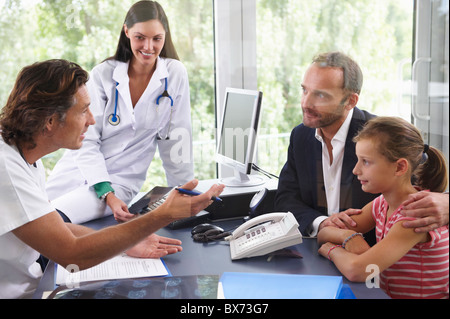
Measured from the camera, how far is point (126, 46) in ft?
4.61

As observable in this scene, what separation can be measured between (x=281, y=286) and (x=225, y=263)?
0.24 meters

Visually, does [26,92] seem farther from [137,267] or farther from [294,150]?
[294,150]

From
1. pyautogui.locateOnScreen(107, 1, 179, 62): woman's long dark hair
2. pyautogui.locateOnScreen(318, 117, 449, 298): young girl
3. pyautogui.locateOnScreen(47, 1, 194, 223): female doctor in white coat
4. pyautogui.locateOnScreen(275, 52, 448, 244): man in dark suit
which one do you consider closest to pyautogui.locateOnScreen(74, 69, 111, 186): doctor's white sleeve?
pyautogui.locateOnScreen(47, 1, 194, 223): female doctor in white coat

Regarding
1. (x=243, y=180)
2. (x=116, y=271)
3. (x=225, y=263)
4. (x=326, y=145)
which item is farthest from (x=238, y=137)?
(x=116, y=271)

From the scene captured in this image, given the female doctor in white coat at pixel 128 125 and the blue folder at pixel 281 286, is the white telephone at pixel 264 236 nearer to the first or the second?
the blue folder at pixel 281 286

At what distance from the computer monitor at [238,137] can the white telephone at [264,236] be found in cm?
34

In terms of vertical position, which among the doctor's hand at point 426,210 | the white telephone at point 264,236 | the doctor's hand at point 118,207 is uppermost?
the doctor's hand at point 426,210

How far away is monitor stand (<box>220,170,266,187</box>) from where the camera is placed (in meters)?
1.75

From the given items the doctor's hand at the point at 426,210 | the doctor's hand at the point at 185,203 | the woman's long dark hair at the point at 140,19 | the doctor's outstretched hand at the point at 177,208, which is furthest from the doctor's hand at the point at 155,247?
the doctor's hand at the point at 426,210

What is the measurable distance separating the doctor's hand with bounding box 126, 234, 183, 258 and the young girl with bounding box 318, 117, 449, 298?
42 cm

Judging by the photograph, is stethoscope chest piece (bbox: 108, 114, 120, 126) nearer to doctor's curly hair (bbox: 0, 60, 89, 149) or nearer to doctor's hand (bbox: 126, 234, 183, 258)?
doctor's curly hair (bbox: 0, 60, 89, 149)

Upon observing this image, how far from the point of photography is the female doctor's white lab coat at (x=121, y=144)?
1.42 metres

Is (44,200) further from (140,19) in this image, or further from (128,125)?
(140,19)

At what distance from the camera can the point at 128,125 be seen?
56.4 inches
